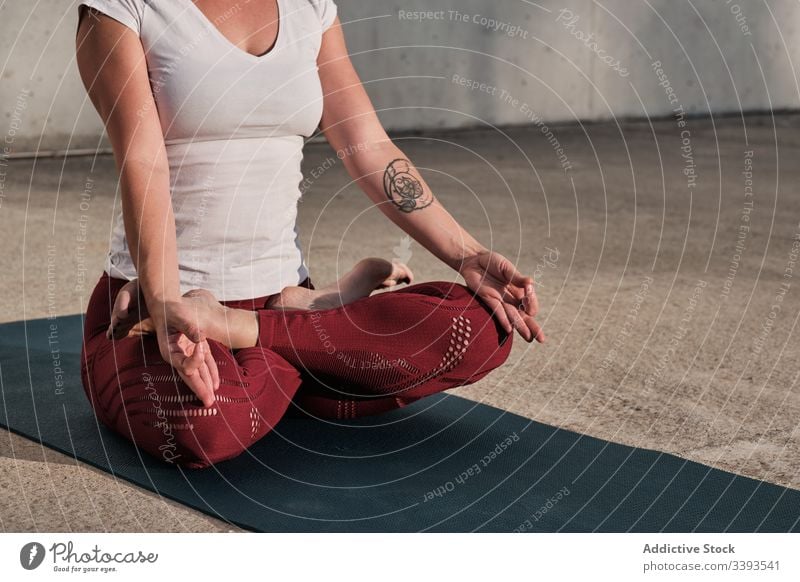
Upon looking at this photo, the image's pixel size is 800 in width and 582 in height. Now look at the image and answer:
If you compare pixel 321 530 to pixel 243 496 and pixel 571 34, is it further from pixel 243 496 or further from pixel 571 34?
pixel 571 34

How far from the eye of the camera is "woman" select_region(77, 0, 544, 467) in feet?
5.02

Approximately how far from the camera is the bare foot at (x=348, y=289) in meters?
1.75

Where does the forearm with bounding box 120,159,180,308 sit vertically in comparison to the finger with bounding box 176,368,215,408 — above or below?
above

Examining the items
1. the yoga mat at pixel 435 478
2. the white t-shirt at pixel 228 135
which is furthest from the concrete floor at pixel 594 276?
the white t-shirt at pixel 228 135

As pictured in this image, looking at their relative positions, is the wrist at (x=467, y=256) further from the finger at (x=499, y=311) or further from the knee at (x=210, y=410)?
the knee at (x=210, y=410)

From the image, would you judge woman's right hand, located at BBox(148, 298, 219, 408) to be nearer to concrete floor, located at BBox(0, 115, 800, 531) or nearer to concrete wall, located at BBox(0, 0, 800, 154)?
concrete floor, located at BBox(0, 115, 800, 531)

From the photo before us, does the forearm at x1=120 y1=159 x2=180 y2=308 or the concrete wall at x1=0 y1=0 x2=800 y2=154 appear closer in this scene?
the forearm at x1=120 y1=159 x2=180 y2=308

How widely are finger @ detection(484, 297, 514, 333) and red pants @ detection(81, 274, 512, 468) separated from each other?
0.01 metres

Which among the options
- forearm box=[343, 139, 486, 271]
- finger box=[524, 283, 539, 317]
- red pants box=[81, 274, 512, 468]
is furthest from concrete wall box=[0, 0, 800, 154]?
finger box=[524, 283, 539, 317]

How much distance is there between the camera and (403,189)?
1835mm

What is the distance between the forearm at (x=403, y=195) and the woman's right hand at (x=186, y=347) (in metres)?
0.47

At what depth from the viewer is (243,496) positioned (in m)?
1.50

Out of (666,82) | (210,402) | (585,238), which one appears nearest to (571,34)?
(666,82)

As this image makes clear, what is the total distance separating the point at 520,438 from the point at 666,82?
20.6 feet
